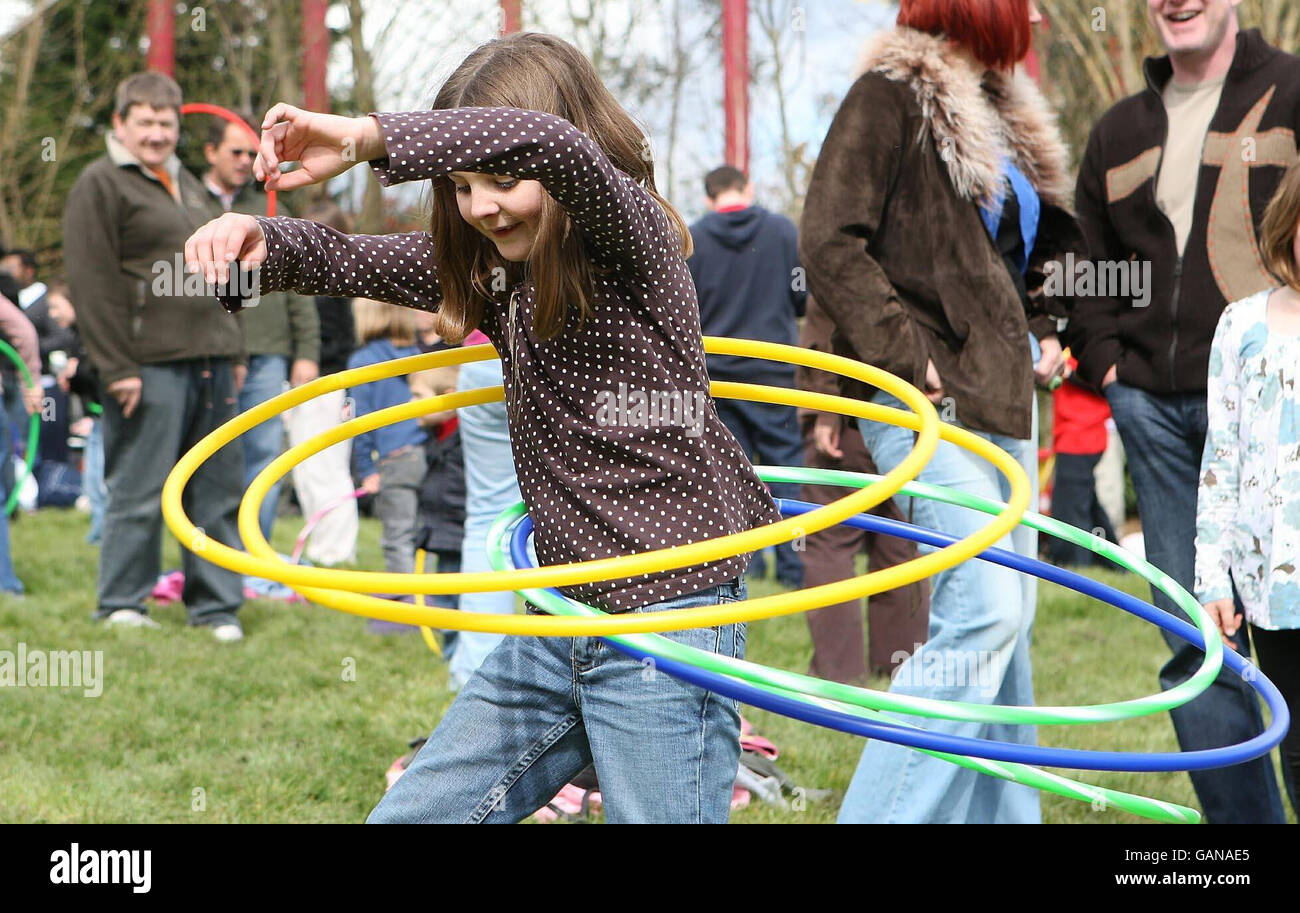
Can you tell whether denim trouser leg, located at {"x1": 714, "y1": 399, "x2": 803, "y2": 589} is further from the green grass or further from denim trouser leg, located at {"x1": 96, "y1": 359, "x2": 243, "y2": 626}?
denim trouser leg, located at {"x1": 96, "y1": 359, "x2": 243, "y2": 626}

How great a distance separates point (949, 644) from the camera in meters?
3.70

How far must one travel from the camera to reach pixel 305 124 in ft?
7.45

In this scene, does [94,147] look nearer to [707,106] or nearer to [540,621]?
[707,106]

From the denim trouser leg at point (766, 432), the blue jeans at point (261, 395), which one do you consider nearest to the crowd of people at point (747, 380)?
the blue jeans at point (261, 395)

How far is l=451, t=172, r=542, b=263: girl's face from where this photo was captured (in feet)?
8.00

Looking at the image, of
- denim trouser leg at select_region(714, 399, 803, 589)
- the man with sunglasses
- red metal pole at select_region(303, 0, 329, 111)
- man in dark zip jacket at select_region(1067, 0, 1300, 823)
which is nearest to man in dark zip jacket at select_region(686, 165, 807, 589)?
denim trouser leg at select_region(714, 399, 803, 589)

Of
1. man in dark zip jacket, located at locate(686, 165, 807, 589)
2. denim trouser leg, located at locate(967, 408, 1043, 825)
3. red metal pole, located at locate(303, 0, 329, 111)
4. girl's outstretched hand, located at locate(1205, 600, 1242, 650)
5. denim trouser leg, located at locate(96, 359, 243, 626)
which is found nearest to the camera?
girl's outstretched hand, located at locate(1205, 600, 1242, 650)

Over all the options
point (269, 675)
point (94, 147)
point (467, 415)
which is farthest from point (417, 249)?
point (94, 147)

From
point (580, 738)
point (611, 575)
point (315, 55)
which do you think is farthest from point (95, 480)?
point (611, 575)

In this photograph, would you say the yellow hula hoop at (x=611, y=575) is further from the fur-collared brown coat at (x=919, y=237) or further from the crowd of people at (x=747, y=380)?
the fur-collared brown coat at (x=919, y=237)

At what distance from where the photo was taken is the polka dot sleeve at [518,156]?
2213mm

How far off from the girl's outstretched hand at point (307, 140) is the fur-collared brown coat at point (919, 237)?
171cm

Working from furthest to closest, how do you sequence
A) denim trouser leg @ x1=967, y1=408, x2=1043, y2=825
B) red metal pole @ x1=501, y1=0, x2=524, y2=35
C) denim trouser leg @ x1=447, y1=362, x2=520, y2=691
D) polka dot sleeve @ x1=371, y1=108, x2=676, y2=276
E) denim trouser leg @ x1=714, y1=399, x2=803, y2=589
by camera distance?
red metal pole @ x1=501, y1=0, x2=524, y2=35
denim trouser leg @ x1=714, y1=399, x2=803, y2=589
denim trouser leg @ x1=447, y1=362, x2=520, y2=691
denim trouser leg @ x1=967, y1=408, x2=1043, y2=825
polka dot sleeve @ x1=371, y1=108, x2=676, y2=276

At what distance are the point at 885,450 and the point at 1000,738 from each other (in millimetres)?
898
